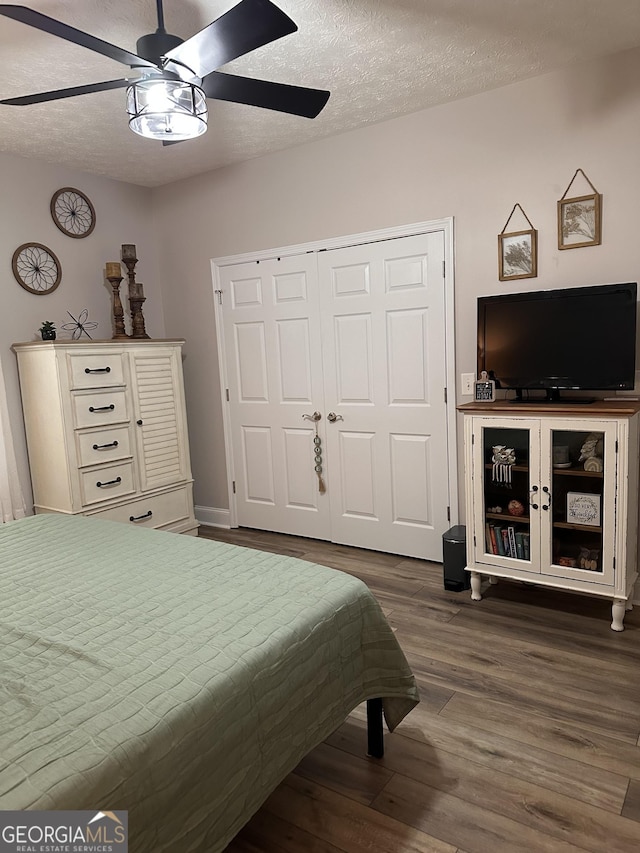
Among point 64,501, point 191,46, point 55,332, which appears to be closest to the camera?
point 191,46

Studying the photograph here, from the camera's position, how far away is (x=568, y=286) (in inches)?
122

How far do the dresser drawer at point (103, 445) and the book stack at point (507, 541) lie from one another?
2375 millimetres

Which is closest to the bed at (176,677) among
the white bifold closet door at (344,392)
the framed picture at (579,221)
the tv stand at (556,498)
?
the tv stand at (556,498)

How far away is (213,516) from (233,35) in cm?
366

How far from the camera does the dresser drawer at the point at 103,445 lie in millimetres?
3730

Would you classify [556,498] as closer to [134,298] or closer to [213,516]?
[213,516]

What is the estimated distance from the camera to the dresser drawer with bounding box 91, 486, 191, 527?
156 inches

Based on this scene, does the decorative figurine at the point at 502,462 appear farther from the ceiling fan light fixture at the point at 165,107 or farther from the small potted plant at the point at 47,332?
the small potted plant at the point at 47,332

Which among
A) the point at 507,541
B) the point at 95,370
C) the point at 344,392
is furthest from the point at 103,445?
the point at 507,541

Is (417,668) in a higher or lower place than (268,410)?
lower

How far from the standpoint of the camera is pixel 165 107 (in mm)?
1916

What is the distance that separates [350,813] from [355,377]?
2.59 meters

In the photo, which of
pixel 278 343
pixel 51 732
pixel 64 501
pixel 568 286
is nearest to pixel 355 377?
pixel 278 343

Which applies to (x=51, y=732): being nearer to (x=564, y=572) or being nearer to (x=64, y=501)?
(x=564, y=572)
